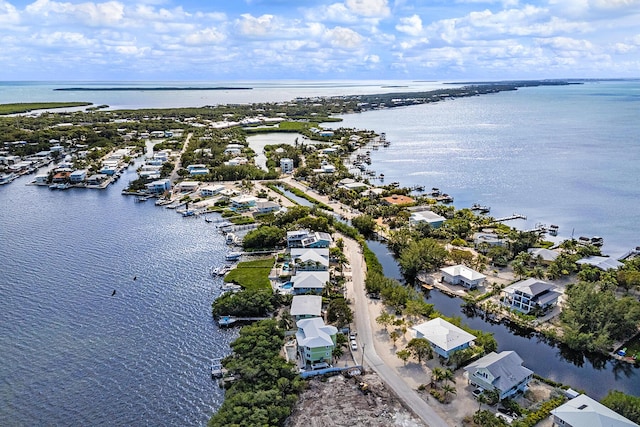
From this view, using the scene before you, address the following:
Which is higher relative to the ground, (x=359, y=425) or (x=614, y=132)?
(x=614, y=132)

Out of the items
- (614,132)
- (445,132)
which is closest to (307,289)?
(445,132)

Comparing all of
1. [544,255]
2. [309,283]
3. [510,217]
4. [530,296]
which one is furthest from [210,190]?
[530,296]

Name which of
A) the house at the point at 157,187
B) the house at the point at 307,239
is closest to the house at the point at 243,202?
the house at the point at 307,239

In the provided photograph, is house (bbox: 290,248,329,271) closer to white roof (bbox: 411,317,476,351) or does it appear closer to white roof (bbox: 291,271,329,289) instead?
white roof (bbox: 291,271,329,289)

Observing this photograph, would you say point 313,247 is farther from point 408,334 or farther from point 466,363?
point 466,363

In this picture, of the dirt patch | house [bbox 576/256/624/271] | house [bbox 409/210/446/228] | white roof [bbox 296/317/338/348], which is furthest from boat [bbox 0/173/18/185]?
house [bbox 576/256/624/271]

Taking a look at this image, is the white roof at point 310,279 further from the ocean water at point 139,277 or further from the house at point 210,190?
the house at point 210,190
